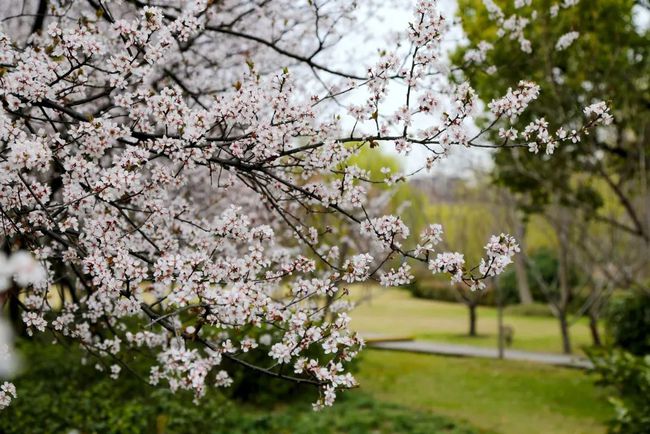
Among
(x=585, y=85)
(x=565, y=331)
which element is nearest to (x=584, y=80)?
(x=585, y=85)

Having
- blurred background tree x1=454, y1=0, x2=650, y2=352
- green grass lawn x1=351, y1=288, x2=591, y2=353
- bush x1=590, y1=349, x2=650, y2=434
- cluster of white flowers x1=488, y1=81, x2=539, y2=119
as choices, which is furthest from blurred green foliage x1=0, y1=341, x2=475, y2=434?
green grass lawn x1=351, y1=288, x2=591, y2=353

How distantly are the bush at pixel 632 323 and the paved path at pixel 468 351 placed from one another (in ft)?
3.19

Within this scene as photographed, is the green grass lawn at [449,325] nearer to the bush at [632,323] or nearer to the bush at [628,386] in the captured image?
the bush at [632,323]

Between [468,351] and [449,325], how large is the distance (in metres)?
7.12

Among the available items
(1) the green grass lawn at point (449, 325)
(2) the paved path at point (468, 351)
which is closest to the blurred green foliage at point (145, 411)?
(1) the green grass lawn at point (449, 325)

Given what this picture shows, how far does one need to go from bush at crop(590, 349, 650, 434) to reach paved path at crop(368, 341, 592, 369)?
5.39 m

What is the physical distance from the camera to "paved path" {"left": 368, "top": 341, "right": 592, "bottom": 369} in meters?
14.8

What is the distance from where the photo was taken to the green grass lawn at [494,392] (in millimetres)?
9031

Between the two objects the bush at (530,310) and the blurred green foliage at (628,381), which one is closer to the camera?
the blurred green foliage at (628,381)

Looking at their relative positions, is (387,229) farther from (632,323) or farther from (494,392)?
(632,323)

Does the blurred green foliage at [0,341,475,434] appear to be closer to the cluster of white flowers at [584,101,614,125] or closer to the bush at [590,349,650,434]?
the bush at [590,349,650,434]

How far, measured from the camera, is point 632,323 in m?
13.5

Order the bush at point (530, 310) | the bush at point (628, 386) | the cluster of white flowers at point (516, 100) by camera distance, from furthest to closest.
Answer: the bush at point (530, 310) < the bush at point (628, 386) < the cluster of white flowers at point (516, 100)

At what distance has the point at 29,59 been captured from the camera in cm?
300
